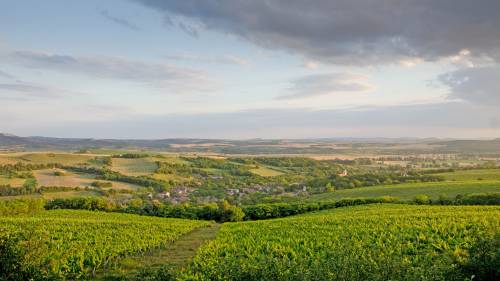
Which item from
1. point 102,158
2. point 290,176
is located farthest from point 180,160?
point 290,176

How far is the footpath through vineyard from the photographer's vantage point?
77.1 ft

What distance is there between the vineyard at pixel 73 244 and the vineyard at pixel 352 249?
19.3 feet

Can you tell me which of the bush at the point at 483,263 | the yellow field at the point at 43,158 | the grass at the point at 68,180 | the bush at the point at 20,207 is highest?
the bush at the point at 483,263

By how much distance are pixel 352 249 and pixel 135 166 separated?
367 feet

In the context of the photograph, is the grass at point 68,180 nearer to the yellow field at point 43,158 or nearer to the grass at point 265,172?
the yellow field at point 43,158

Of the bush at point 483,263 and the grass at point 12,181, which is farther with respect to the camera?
the grass at point 12,181

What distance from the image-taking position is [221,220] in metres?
55.5

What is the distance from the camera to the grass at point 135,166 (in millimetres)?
117519

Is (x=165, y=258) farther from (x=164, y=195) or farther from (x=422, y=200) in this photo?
(x=164, y=195)

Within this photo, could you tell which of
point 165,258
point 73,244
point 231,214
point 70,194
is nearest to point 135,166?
point 70,194

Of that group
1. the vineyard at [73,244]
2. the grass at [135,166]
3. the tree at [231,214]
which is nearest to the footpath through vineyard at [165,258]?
the vineyard at [73,244]

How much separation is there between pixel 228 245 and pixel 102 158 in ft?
374

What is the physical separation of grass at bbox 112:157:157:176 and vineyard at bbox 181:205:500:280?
86.1 meters

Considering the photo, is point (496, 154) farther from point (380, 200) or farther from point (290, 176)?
point (380, 200)
